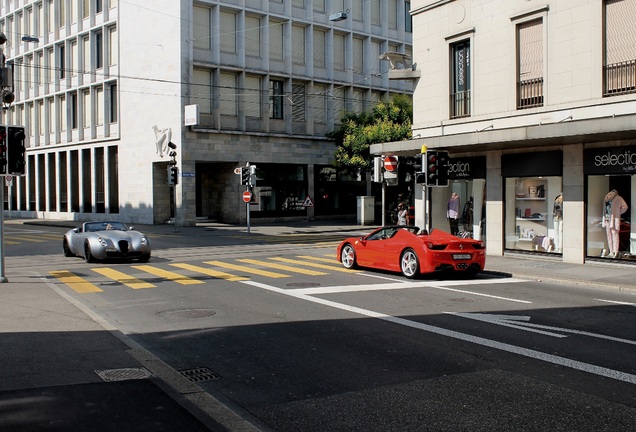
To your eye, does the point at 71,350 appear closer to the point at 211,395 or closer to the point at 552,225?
the point at 211,395

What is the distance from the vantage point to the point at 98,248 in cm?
1934

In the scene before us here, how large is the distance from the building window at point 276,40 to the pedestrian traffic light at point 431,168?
28.8 m

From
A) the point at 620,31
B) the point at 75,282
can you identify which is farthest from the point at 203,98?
the point at 620,31

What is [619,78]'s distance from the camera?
17703 mm

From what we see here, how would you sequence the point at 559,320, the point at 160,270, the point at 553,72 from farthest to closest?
the point at 553,72 < the point at 160,270 < the point at 559,320

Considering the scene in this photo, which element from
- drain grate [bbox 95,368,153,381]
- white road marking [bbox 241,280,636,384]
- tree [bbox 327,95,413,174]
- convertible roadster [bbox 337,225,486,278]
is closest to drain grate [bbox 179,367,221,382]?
drain grate [bbox 95,368,153,381]

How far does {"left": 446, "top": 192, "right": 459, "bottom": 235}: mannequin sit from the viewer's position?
23.4m

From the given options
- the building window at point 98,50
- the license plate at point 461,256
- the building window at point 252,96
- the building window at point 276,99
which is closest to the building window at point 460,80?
the license plate at point 461,256

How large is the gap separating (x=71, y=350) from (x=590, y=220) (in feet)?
50.2

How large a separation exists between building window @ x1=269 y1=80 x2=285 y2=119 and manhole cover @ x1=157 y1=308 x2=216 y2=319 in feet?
117

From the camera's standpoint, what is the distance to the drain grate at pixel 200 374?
23.6 feet

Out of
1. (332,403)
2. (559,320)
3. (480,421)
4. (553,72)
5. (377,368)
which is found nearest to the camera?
(480,421)

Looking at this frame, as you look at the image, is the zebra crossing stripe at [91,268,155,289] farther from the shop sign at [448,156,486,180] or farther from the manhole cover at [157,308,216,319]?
the shop sign at [448,156,486,180]

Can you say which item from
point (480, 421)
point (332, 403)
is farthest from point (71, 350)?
point (480, 421)
